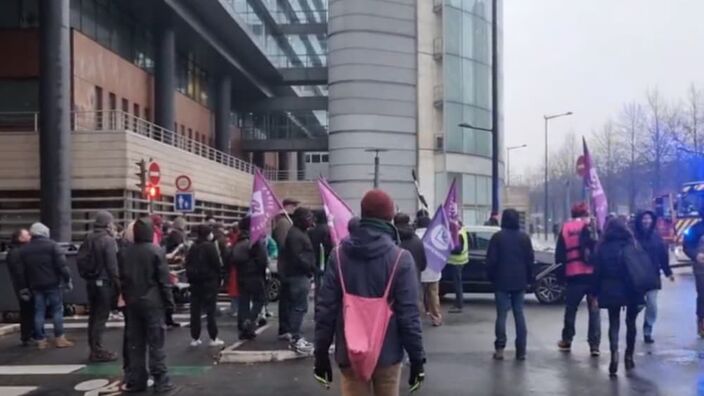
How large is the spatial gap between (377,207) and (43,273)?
25.3ft

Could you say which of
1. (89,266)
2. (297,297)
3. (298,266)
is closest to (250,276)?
(297,297)

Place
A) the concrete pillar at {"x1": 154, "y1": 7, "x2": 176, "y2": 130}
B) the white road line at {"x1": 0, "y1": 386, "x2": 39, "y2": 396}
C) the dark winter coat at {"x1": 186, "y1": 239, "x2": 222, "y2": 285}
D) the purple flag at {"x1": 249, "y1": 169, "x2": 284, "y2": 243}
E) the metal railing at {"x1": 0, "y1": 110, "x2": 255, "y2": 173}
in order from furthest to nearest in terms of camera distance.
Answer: the concrete pillar at {"x1": 154, "y1": 7, "x2": 176, "y2": 130}
the metal railing at {"x1": 0, "y1": 110, "x2": 255, "y2": 173}
the purple flag at {"x1": 249, "y1": 169, "x2": 284, "y2": 243}
the dark winter coat at {"x1": 186, "y1": 239, "x2": 222, "y2": 285}
the white road line at {"x1": 0, "y1": 386, "x2": 39, "y2": 396}

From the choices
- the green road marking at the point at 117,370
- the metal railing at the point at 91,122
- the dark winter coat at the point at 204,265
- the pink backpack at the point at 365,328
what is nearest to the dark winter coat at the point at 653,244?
the dark winter coat at the point at 204,265

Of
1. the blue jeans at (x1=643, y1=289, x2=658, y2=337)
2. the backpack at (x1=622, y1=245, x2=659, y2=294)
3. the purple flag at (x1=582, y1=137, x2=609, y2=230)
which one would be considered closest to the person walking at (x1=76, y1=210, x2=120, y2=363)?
the backpack at (x1=622, y1=245, x2=659, y2=294)

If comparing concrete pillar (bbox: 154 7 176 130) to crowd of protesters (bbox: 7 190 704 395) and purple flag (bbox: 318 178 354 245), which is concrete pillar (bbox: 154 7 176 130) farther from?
purple flag (bbox: 318 178 354 245)

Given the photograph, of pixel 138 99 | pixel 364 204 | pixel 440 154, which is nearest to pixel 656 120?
pixel 440 154

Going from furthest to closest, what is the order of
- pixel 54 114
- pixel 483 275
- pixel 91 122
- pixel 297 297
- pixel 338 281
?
pixel 91 122 → pixel 54 114 → pixel 483 275 → pixel 297 297 → pixel 338 281

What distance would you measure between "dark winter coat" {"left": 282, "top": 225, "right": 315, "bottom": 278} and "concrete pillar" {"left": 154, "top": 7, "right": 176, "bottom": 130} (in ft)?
96.8

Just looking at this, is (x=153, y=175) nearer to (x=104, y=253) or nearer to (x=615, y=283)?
(x=104, y=253)

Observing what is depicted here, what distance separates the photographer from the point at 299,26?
65312 mm

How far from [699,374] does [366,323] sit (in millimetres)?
5582

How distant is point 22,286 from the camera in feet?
39.0

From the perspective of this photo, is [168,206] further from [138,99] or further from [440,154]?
[440,154]

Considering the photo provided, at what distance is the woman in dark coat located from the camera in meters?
9.40
